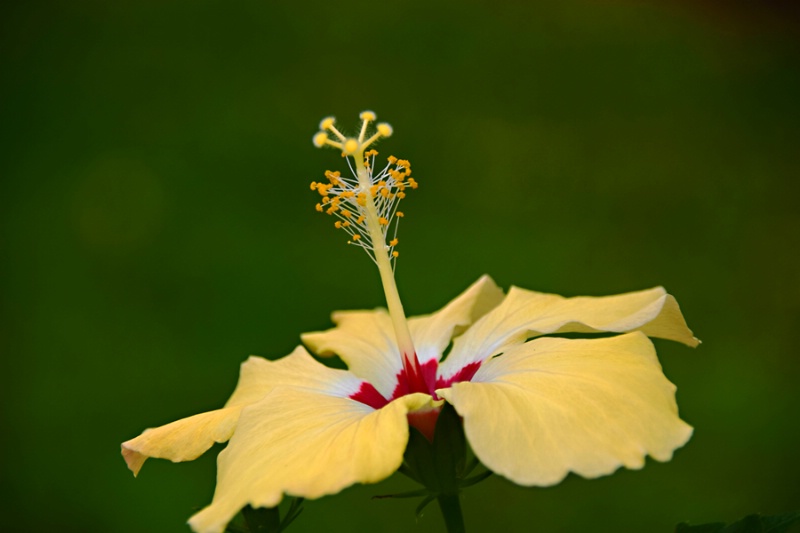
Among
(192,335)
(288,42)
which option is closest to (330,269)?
(192,335)

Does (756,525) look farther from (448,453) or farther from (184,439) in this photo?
(184,439)

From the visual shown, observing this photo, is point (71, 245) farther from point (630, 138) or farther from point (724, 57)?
point (724, 57)

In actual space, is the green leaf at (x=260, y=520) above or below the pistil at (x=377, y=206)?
below

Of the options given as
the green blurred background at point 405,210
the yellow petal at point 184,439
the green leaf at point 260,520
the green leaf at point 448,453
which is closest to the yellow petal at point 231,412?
the yellow petal at point 184,439

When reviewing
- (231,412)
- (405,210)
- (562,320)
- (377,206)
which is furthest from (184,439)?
(405,210)

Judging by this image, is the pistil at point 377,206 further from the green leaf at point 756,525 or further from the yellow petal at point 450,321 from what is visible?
the green leaf at point 756,525
